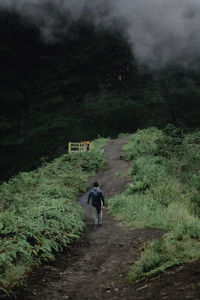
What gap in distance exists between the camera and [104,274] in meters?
6.35

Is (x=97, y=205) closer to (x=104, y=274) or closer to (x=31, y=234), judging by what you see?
(x=31, y=234)

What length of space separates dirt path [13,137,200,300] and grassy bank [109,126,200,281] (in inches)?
17.7

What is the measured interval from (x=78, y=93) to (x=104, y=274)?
81.3m

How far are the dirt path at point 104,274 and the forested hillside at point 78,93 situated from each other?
3564cm

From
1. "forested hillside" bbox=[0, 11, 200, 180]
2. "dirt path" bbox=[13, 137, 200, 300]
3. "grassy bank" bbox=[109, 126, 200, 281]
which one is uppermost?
"forested hillside" bbox=[0, 11, 200, 180]

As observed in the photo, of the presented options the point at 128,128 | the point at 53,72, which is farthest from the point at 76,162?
the point at 53,72

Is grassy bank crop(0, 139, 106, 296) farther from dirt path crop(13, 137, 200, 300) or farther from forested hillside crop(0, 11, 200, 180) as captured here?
forested hillside crop(0, 11, 200, 180)

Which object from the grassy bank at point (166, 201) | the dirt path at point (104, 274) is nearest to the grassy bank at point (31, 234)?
the dirt path at point (104, 274)

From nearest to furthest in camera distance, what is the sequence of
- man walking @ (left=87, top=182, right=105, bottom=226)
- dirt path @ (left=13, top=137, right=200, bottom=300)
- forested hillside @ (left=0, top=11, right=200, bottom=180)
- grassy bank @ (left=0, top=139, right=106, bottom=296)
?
dirt path @ (left=13, top=137, right=200, bottom=300), grassy bank @ (left=0, top=139, right=106, bottom=296), man walking @ (left=87, top=182, right=105, bottom=226), forested hillside @ (left=0, top=11, right=200, bottom=180)

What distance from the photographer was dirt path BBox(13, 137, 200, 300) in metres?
4.64

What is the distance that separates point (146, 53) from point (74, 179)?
287ft

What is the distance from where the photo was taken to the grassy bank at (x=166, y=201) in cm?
596

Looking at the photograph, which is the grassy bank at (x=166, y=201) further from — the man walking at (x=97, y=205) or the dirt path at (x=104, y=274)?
the man walking at (x=97, y=205)

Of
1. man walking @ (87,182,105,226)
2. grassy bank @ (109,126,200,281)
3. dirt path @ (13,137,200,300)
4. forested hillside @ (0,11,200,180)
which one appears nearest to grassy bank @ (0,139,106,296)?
dirt path @ (13,137,200,300)
